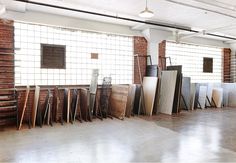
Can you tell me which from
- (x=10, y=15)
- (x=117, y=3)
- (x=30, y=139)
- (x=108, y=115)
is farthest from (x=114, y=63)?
(x=30, y=139)

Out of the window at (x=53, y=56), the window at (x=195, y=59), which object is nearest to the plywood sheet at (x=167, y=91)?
the window at (x=195, y=59)

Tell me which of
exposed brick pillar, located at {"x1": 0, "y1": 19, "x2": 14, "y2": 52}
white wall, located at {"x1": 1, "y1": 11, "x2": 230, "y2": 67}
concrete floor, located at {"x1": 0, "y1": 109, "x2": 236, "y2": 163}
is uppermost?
white wall, located at {"x1": 1, "y1": 11, "x2": 230, "y2": 67}

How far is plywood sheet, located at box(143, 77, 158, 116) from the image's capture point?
7.53 metres

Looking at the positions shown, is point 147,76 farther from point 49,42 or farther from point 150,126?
point 49,42

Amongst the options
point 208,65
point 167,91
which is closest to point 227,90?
point 208,65

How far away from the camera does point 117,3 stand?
18.7 feet

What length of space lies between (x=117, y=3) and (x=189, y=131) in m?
3.66

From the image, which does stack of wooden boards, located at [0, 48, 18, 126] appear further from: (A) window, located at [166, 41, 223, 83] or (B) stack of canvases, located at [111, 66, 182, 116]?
(A) window, located at [166, 41, 223, 83]

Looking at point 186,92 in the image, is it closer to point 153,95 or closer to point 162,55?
point 162,55

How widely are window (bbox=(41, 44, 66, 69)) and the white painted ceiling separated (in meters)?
1.07

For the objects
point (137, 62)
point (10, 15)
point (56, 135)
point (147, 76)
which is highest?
point (10, 15)

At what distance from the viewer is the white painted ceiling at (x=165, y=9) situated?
560cm

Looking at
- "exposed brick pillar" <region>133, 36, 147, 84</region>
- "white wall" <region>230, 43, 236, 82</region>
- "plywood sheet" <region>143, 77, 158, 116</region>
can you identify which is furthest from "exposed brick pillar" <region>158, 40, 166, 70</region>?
"white wall" <region>230, 43, 236, 82</region>

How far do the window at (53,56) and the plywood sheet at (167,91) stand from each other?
3.51 metres
